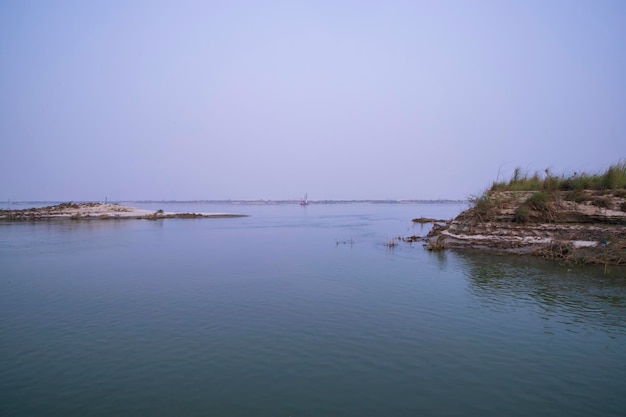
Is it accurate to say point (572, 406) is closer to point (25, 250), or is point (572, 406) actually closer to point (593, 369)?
point (593, 369)

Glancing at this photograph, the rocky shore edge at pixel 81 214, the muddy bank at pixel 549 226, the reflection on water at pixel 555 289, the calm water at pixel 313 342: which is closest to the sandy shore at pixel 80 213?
the rocky shore edge at pixel 81 214

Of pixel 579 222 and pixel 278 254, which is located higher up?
pixel 579 222

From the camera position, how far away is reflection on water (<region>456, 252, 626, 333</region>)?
38.4 ft

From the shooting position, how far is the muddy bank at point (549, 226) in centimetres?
2078

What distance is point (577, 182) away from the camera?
27.2m

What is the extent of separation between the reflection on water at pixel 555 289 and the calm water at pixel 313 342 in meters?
0.08

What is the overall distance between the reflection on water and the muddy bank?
1.48 metres

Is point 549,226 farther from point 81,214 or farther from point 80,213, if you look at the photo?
point 80,213

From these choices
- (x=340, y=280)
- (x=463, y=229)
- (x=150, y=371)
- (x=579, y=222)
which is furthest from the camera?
(x=463, y=229)

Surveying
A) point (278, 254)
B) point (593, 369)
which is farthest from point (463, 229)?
point (593, 369)

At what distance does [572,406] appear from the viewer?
22.5 feet

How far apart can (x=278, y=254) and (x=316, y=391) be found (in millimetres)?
17768

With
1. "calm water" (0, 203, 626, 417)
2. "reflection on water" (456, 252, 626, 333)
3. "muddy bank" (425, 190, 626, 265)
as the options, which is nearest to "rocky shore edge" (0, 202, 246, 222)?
"calm water" (0, 203, 626, 417)

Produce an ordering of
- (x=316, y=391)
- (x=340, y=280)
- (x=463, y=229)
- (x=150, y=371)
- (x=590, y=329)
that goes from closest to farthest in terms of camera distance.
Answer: (x=316, y=391)
(x=150, y=371)
(x=590, y=329)
(x=340, y=280)
(x=463, y=229)
